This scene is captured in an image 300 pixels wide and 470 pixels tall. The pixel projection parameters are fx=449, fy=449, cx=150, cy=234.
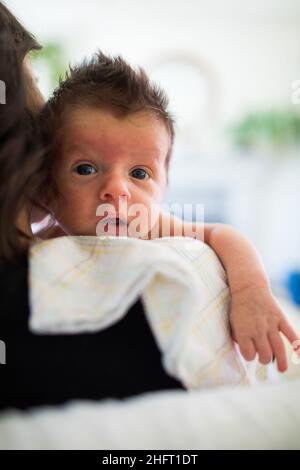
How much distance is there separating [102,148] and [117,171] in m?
0.04

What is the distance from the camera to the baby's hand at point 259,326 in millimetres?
507

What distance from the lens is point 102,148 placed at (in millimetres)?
613

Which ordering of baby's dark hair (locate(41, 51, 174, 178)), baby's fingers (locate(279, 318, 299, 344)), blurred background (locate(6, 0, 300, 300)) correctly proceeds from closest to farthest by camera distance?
baby's fingers (locate(279, 318, 299, 344)), baby's dark hair (locate(41, 51, 174, 178)), blurred background (locate(6, 0, 300, 300))

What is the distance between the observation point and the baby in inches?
22.2

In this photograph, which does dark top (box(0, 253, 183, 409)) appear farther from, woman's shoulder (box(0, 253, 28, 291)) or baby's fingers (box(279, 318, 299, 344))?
baby's fingers (box(279, 318, 299, 344))

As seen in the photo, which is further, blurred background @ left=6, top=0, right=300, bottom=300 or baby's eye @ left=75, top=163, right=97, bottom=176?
blurred background @ left=6, top=0, right=300, bottom=300

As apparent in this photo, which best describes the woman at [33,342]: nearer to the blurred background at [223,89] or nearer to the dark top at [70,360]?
the dark top at [70,360]

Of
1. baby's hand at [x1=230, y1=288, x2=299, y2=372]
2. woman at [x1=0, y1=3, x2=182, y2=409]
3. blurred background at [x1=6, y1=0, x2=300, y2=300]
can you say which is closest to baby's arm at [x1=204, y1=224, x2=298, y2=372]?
baby's hand at [x1=230, y1=288, x2=299, y2=372]

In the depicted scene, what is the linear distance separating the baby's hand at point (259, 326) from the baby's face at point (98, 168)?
7.9 inches

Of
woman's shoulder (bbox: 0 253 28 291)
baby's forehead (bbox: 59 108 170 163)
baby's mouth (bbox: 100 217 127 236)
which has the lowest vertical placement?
woman's shoulder (bbox: 0 253 28 291)

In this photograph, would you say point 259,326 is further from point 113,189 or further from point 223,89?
point 223,89

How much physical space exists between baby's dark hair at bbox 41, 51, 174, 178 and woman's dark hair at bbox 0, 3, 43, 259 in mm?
97

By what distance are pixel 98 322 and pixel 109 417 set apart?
8 centimetres

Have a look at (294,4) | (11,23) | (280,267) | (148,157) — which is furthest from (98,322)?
(294,4)
